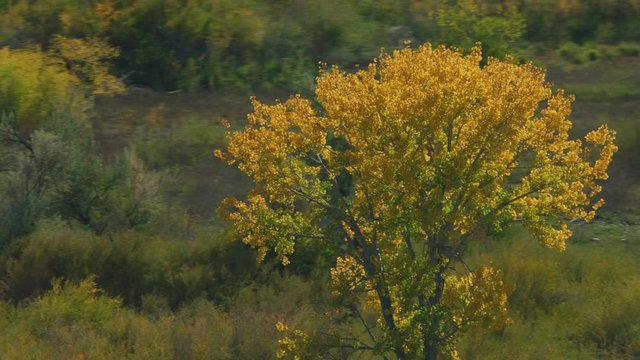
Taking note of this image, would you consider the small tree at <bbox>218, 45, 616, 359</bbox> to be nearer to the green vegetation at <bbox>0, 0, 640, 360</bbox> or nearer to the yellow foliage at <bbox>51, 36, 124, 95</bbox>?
the green vegetation at <bbox>0, 0, 640, 360</bbox>

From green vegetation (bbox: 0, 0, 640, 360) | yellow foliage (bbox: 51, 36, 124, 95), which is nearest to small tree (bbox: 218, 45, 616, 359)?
green vegetation (bbox: 0, 0, 640, 360)

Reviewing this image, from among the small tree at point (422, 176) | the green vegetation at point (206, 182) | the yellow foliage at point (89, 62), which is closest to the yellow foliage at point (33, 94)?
the green vegetation at point (206, 182)

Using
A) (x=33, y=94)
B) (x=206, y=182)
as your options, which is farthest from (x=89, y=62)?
(x=206, y=182)

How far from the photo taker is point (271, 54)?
3638cm

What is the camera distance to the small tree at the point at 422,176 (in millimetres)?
13469

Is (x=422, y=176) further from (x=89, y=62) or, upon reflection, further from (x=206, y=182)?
(x=89, y=62)

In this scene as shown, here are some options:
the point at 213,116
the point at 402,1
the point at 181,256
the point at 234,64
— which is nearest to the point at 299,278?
the point at 181,256

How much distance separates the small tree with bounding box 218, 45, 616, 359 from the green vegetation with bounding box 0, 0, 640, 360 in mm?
767

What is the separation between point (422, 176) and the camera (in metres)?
13.5

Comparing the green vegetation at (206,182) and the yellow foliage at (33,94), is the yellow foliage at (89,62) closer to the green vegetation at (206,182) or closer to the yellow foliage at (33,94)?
the green vegetation at (206,182)

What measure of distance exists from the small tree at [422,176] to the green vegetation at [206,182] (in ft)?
2.52

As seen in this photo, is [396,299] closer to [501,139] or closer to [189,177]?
[501,139]

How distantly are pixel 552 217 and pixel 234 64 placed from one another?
23.1 meters

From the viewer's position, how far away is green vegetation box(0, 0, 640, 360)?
19.1m
